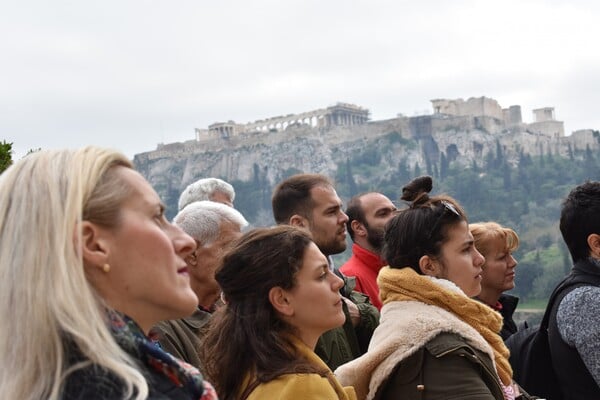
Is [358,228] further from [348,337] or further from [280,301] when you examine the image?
[280,301]

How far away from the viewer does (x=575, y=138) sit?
78500 millimetres

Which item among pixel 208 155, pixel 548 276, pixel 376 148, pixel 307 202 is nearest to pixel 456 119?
pixel 376 148

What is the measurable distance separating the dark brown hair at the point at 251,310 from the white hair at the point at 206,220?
927 mm

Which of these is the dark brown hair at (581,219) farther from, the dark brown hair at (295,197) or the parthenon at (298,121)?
the parthenon at (298,121)

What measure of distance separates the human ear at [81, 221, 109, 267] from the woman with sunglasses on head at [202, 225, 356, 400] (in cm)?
98

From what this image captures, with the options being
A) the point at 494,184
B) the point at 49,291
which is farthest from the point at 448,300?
the point at 494,184

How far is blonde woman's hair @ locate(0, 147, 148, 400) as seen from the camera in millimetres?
1444

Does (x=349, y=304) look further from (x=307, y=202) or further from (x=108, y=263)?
(x=108, y=263)

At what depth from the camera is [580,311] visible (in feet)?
10.9

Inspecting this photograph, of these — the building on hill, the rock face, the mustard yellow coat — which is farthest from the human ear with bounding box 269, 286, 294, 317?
the building on hill

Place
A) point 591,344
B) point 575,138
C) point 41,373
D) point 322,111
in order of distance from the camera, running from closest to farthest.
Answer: point 41,373 → point 591,344 → point 575,138 → point 322,111

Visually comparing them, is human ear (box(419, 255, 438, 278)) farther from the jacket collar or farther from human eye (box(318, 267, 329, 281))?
the jacket collar

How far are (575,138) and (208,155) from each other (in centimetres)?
3319

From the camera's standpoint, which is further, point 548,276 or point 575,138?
point 575,138
